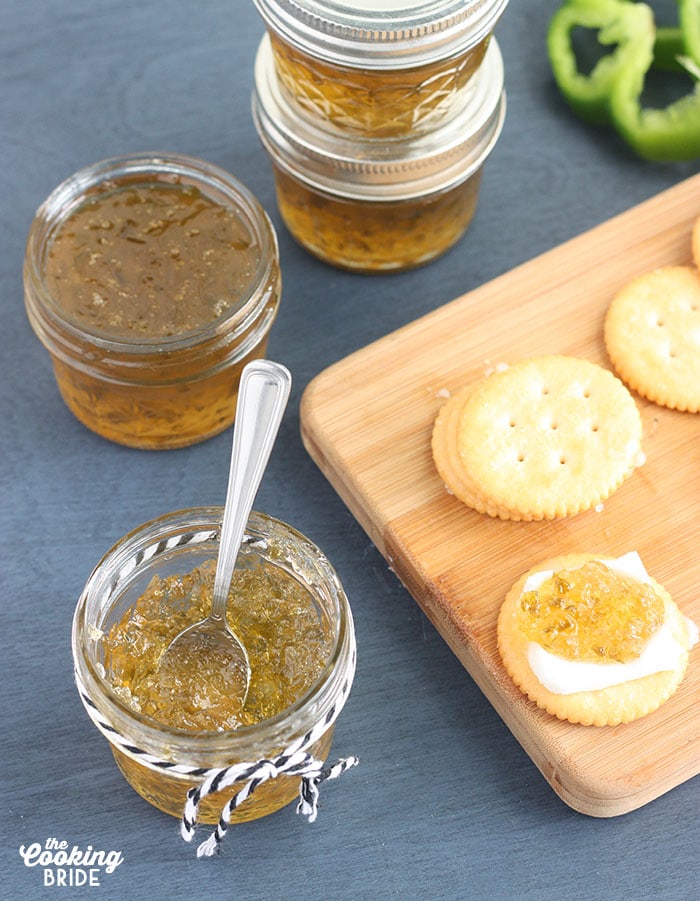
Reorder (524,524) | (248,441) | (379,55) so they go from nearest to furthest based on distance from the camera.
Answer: (248,441) → (379,55) → (524,524)

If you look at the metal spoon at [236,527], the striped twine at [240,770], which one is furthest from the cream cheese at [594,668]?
the metal spoon at [236,527]

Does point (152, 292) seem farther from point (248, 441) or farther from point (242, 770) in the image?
point (242, 770)

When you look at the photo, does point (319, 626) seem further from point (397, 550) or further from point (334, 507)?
point (334, 507)

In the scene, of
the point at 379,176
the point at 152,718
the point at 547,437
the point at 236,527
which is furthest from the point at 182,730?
the point at 379,176

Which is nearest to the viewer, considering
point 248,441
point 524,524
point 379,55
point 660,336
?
point 248,441

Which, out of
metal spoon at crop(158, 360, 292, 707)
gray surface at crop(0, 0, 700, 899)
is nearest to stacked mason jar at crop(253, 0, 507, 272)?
gray surface at crop(0, 0, 700, 899)

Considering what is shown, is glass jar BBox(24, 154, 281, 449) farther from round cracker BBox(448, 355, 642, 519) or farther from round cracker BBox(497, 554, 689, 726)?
round cracker BBox(497, 554, 689, 726)

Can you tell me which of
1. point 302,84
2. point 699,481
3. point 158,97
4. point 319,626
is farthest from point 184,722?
point 158,97
